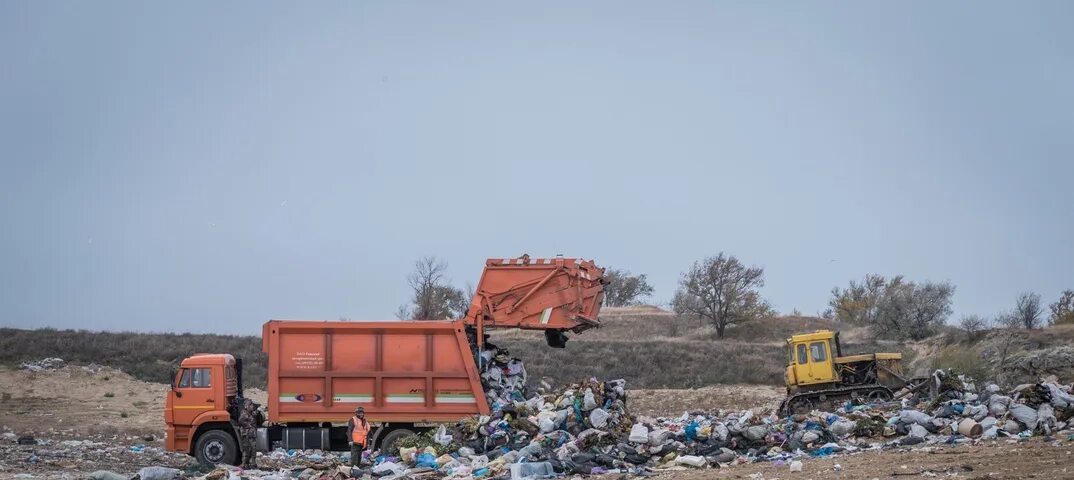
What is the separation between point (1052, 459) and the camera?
11.9m

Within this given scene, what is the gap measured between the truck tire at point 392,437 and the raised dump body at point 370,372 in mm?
225

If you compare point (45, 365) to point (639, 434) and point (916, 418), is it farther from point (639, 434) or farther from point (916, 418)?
point (916, 418)

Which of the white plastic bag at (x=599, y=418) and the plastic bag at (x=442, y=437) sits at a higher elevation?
the white plastic bag at (x=599, y=418)

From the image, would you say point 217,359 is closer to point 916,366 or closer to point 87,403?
point 87,403

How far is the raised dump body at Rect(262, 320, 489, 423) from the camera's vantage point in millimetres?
16938

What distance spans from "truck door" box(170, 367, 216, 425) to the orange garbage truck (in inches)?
0.7

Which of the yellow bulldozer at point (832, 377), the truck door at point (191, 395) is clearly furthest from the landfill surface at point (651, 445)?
the yellow bulldozer at point (832, 377)

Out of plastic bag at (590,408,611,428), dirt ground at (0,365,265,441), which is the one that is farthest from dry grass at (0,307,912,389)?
plastic bag at (590,408,611,428)

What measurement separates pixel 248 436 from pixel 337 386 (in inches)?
63.3

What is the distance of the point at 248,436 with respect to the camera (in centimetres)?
1675

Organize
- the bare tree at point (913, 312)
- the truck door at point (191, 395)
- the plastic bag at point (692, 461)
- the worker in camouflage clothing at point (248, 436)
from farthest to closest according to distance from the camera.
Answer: the bare tree at point (913, 312) → the truck door at point (191, 395) → the worker in camouflage clothing at point (248, 436) → the plastic bag at point (692, 461)

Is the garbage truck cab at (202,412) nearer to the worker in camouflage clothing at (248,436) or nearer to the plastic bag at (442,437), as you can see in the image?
the worker in camouflage clothing at (248,436)

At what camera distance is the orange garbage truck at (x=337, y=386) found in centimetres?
1694

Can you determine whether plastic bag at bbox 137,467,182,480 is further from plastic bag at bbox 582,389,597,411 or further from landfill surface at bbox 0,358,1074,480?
plastic bag at bbox 582,389,597,411
